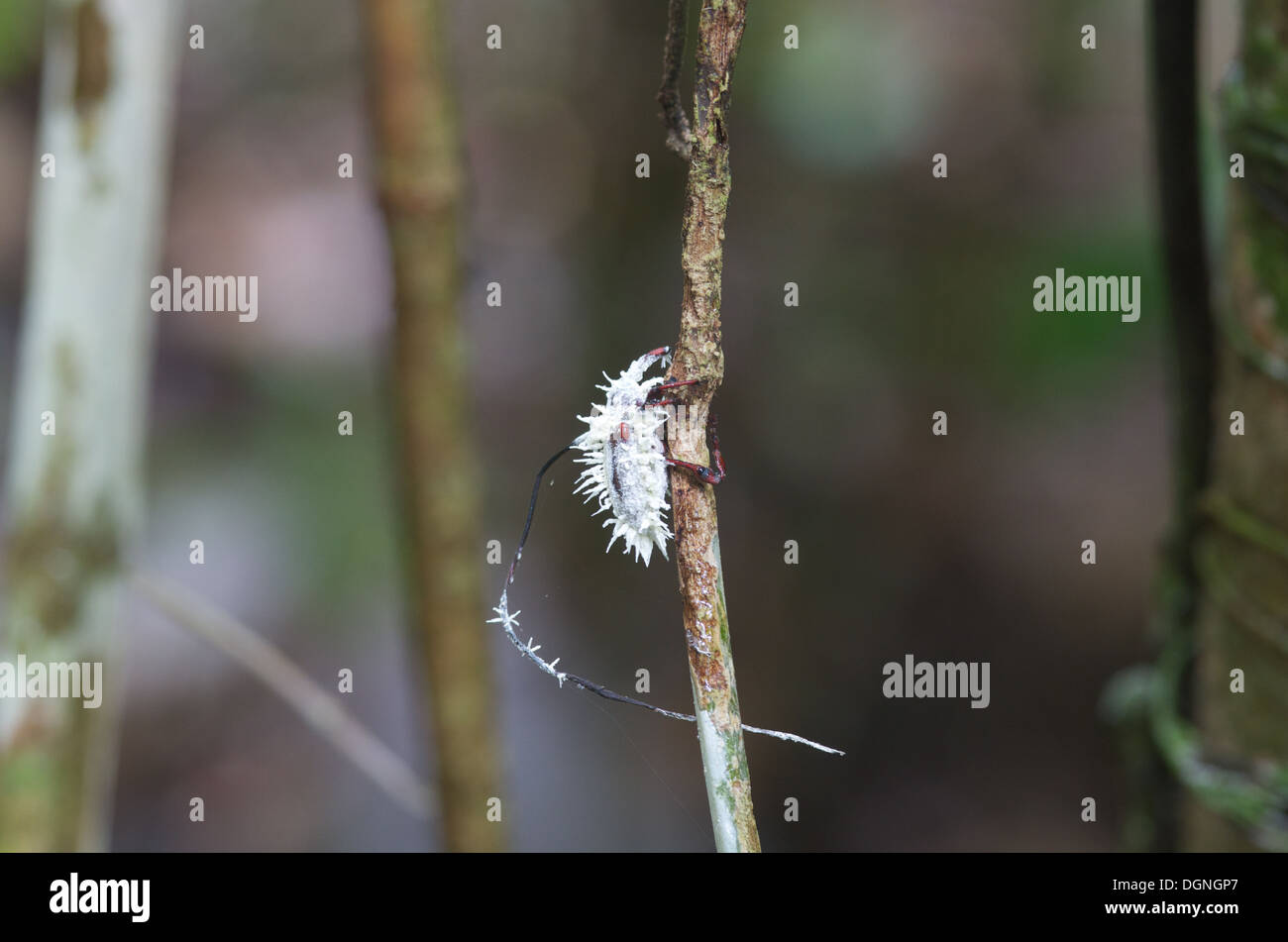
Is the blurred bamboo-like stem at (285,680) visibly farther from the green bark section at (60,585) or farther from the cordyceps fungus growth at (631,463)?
the cordyceps fungus growth at (631,463)

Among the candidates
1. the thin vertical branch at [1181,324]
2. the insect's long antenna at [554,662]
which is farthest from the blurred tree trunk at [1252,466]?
the insect's long antenna at [554,662]

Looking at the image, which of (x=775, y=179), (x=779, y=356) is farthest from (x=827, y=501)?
(x=775, y=179)

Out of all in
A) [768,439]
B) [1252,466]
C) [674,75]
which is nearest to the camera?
[674,75]

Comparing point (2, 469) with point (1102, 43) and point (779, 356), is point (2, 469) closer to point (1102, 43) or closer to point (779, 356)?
point (779, 356)

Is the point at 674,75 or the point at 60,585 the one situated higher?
the point at 674,75

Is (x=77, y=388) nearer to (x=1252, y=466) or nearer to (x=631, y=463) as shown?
(x=631, y=463)

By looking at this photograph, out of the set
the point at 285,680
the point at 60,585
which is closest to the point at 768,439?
the point at 285,680
